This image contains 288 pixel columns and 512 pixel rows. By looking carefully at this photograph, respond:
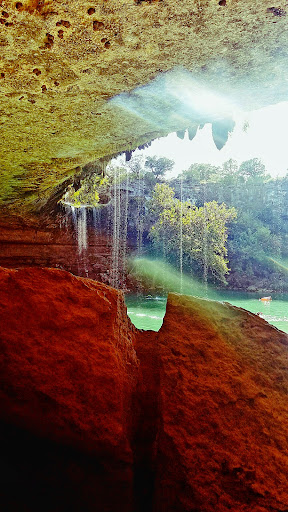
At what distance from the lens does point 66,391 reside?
1.43 m

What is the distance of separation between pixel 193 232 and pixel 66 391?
1873 cm

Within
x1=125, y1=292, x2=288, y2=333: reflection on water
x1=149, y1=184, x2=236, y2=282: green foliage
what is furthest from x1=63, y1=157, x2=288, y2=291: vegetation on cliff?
x1=125, y1=292, x2=288, y2=333: reflection on water

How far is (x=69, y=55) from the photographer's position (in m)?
2.81

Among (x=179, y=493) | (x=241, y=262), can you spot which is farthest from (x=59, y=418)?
(x=241, y=262)

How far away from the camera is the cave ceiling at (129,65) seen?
2.30 meters

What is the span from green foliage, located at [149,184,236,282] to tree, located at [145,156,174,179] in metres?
9.28

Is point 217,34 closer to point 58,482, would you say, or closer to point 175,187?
point 58,482

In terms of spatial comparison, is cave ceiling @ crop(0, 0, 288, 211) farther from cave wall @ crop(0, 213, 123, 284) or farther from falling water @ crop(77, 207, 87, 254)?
falling water @ crop(77, 207, 87, 254)

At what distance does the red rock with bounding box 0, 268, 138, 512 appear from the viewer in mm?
1305

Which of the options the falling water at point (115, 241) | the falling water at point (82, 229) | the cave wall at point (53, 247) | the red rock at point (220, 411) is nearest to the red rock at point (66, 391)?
the red rock at point (220, 411)

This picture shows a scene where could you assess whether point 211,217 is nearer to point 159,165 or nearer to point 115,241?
point 115,241

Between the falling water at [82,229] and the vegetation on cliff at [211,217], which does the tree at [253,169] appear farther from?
the falling water at [82,229]

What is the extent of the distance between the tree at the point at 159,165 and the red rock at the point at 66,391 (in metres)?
29.5

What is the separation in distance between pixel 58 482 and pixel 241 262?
27267 millimetres
